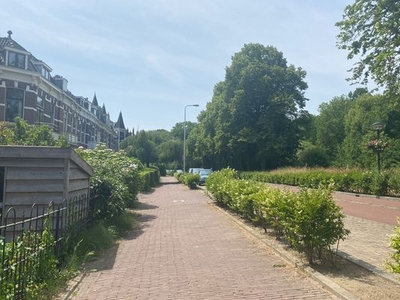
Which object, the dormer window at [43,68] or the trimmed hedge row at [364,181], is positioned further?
the dormer window at [43,68]

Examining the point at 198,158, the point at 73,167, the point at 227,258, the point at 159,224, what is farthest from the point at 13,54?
the point at 198,158

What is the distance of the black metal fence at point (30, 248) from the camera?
13.3 feet

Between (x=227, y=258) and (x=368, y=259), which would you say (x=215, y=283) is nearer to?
(x=227, y=258)

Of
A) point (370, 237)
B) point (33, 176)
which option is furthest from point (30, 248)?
point (370, 237)

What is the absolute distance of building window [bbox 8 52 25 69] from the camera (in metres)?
28.6

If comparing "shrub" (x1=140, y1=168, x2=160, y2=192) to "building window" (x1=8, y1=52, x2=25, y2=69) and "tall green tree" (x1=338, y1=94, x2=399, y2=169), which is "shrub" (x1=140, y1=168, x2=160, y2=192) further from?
"tall green tree" (x1=338, y1=94, x2=399, y2=169)

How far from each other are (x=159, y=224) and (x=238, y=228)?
8.71 feet

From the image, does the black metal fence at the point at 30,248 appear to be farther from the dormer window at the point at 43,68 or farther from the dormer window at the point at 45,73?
the dormer window at the point at 45,73

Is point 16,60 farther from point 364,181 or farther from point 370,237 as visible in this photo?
point 370,237

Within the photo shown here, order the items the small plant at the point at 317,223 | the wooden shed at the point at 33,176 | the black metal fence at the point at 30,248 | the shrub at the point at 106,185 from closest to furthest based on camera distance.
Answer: the black metal fence at the point at 30,248 < the small plant at the point at 317,223 < the wooden shed at the point at 33,176 < the shrub at the point at 106,185

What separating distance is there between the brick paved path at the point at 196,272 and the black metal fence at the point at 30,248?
26.3 inches

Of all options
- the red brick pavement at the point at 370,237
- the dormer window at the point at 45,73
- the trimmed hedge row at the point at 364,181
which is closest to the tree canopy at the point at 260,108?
the trimmed hedge row at the point at 364,181

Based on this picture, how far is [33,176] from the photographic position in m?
7.27

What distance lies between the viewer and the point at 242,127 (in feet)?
148
